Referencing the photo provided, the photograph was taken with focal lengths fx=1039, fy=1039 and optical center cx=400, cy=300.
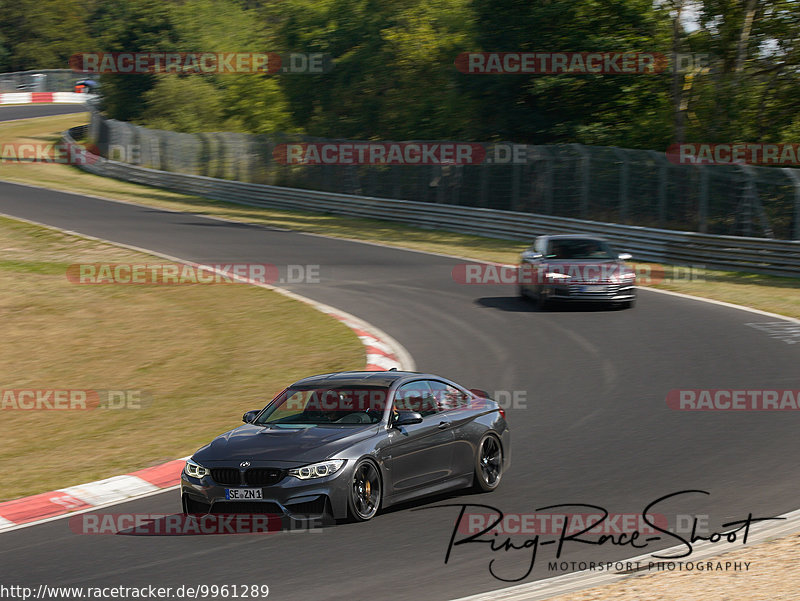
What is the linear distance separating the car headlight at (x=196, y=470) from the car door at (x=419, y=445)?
1.50 meters

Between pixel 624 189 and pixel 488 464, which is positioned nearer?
pixel 488 464

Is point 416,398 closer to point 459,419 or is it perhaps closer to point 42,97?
point 459,419

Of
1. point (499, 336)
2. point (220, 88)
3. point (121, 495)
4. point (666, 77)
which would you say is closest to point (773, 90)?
point (666, 77)

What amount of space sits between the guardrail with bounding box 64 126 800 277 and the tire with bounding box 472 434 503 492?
18.1 meters

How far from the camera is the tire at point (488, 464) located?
9.41m

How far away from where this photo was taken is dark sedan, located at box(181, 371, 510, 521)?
8117mm

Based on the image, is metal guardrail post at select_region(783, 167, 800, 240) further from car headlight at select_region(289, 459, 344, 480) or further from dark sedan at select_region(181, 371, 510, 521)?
car headlight at select_region(289, 459, 344, 480)

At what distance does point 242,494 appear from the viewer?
26.7 ft

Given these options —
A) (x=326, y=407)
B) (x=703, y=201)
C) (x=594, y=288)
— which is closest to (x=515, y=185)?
(x=703, y=201)

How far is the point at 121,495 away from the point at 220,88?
176 feet

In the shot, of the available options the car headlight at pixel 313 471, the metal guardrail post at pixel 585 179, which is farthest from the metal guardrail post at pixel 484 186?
the car headlight at pixel 313 471

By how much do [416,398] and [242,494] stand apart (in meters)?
2.08

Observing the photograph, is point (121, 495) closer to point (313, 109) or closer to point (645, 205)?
point (645, 205)

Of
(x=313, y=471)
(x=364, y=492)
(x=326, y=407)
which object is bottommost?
(x=364, y=492)
